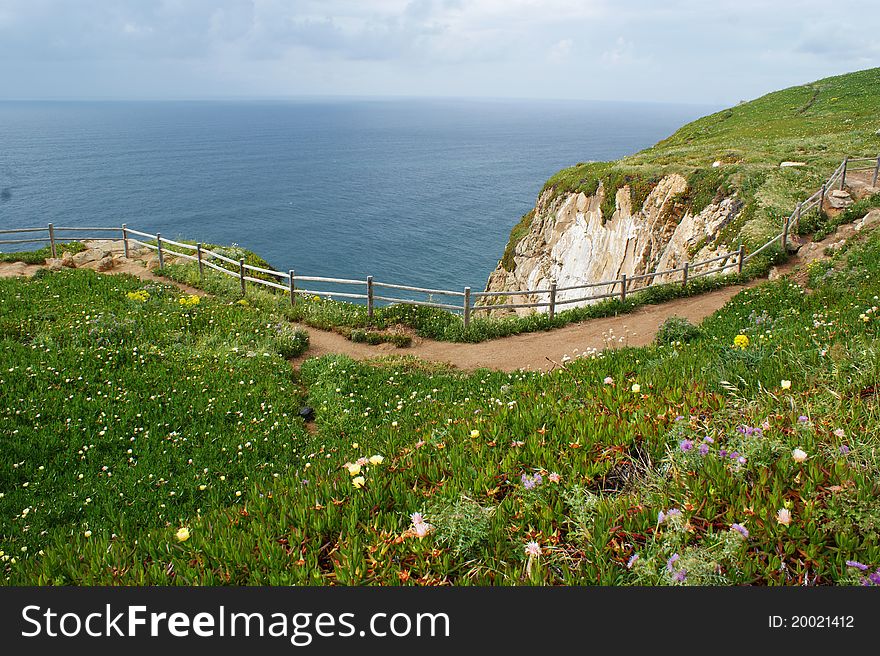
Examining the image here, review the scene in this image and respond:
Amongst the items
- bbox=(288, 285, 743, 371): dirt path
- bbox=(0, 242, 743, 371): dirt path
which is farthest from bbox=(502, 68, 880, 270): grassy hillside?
bbox=(288, 285, 743, 371): dirt path

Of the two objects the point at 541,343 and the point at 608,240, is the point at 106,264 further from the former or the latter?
the point at 608,240

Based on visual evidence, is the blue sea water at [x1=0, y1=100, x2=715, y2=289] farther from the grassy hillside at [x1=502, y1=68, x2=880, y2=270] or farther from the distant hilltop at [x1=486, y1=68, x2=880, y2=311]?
the grassy hillside at [x1=502, y1=68, x2=880, y2=270]

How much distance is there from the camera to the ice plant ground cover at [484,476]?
3578 mm

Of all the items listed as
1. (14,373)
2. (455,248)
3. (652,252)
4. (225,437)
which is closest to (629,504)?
(225,437)

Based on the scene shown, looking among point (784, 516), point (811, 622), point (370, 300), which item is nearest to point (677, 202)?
point (370, 300)

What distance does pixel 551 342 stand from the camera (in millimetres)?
16219

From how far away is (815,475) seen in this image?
12.6 ft

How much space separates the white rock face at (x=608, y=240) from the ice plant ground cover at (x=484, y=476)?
48.9 ft

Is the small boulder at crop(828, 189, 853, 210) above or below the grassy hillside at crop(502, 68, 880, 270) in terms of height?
below

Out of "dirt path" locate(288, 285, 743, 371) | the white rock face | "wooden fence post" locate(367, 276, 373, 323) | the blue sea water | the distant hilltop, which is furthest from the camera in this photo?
the blue sea water

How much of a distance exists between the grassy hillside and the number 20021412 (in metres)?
23.2

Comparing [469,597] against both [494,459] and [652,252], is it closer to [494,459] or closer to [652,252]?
[494,459]

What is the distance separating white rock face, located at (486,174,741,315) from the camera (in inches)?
1078

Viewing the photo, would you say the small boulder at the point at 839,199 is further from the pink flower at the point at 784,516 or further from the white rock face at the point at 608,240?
the pink flower at the point at 784,516
